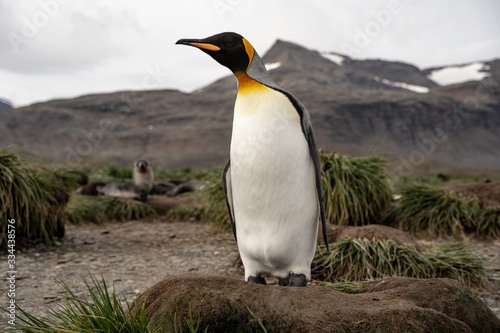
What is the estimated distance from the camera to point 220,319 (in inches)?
81.0

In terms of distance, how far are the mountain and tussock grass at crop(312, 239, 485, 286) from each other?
169 feet

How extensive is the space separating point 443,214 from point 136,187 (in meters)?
6.17

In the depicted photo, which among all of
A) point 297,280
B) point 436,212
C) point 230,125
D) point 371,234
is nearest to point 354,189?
point 436,212

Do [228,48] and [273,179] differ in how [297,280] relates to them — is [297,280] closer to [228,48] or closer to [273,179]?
[273,179]

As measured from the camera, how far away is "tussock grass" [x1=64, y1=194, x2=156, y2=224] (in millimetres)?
7691

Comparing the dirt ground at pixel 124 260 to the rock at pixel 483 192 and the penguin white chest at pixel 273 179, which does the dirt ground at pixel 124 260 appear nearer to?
the rock at pixel 483 192

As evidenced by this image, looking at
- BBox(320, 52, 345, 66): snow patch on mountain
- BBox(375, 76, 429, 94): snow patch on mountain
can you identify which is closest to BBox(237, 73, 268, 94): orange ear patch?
BBox(320, 52, 345, 66): snow patch on mountain

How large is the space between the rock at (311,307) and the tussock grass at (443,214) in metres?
4.00

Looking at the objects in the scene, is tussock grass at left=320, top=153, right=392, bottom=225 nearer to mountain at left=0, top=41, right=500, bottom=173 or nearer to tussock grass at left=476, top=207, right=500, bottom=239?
tussock grass at left=476, top=207, right=500, bottom=239

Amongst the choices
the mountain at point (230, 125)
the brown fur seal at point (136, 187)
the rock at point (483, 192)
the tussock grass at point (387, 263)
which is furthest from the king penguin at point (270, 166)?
the mountain at point (230, 125)

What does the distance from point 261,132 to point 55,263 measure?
3500 millimetres

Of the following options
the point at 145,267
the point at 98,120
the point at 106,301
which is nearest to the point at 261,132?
the point at 106,301

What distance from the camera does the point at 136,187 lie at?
31.1ft

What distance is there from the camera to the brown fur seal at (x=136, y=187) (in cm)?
931
